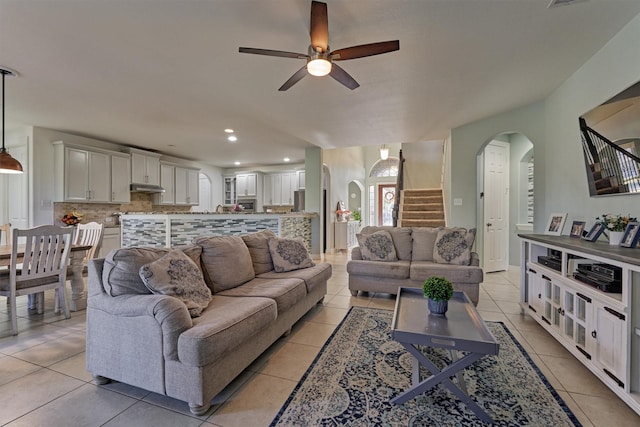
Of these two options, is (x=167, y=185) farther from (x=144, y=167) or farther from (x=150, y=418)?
(x=150, y=418)

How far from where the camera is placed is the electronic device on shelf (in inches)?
75.2

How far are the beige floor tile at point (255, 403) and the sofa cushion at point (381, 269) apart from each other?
6.71 feet

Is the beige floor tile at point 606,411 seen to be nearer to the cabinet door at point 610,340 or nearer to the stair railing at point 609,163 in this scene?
the cabinet door at point 610,340

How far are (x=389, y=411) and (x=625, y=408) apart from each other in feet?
4.69

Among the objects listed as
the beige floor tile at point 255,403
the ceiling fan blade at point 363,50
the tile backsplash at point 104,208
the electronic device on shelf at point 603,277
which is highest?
the ceiling fan blade at point 363,50

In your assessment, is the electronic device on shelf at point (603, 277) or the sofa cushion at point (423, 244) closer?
the electronic device on shelf at point (603, 277)

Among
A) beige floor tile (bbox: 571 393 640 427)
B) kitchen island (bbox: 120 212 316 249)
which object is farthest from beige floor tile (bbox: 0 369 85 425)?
kitchen island (bbox: 120 212 316 249)

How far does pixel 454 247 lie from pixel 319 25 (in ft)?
9.87

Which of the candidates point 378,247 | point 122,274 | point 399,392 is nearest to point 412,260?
point 378,247

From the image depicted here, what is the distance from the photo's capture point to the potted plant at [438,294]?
2.06 metres

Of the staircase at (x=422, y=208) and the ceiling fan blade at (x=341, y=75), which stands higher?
the ceiling fan blade at (x=341, y=75)

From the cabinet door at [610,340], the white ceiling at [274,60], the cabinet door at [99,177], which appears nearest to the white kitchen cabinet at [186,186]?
the cabinet door at [99,177]

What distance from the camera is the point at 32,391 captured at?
1900 mm

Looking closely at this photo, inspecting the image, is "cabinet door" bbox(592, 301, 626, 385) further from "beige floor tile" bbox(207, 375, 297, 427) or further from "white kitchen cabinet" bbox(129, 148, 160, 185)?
"white kitchen cabinet" bbox(129, 148, 160, 185)
